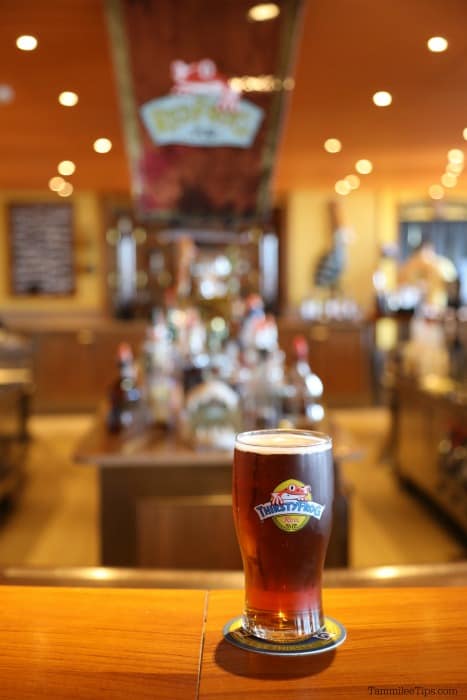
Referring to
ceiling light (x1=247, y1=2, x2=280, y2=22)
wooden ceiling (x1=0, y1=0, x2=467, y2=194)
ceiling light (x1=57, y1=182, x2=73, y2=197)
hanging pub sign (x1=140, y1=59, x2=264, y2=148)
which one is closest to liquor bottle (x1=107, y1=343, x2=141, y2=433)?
hanging pub sign (x1=140, y1=59, x2=264, y2=148)

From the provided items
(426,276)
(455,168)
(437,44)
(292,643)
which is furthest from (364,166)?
(292,643)

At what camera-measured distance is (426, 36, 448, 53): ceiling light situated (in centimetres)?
477

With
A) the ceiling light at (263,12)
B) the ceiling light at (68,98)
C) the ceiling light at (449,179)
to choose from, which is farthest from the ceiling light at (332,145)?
the ceiling light at (263,12)

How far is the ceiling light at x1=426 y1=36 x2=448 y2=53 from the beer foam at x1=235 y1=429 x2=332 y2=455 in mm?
4397

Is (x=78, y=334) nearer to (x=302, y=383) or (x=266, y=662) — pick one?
(x=302, y=383)

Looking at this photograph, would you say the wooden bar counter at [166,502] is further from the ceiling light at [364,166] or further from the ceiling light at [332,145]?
the ceiling light at [364,166]

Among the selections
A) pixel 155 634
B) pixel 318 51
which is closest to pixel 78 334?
pixel 318 51

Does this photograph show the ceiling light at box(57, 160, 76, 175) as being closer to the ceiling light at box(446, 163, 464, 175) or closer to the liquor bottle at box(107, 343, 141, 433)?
the ceiling light at box(446, 163, 464, 175)

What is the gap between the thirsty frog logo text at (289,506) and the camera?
2.50 ft

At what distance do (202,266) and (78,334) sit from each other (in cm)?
227

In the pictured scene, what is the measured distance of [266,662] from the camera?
0.69 m

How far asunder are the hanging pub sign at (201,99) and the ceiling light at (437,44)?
1065 millimetres

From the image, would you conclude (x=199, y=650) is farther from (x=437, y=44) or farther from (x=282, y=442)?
(x=437, y=44)

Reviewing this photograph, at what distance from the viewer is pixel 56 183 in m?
10.8
